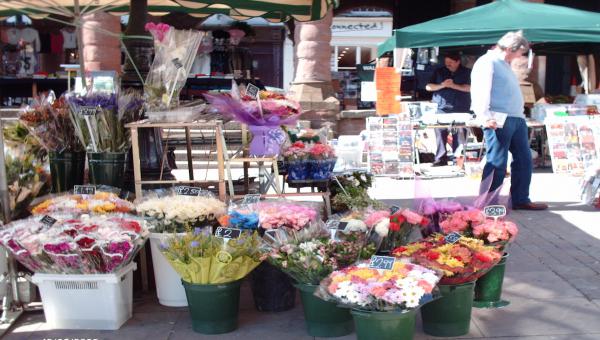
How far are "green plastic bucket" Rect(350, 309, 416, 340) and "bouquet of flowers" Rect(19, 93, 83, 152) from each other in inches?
109

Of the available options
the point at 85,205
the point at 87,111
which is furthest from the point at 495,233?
the point at 87,111

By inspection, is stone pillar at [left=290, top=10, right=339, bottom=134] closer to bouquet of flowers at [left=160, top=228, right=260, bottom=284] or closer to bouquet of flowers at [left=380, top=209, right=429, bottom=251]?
bouquet of flowers at [left=380, top=209, right=429, bottom=251]

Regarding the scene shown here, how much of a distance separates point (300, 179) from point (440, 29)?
4.82m

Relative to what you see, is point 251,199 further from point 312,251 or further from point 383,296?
point 383,296

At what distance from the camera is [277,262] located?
3.77 m

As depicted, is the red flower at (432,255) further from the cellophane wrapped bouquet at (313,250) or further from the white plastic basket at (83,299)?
the white plastic basket at (83,299)

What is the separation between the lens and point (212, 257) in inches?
148

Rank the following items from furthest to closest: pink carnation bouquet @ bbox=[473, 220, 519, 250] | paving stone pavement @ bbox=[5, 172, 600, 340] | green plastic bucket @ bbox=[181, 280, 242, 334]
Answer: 1. pink carnation bouquet @ bbox=[473, 220, 519, 250]
2. paving stone pavement @ bbox=[5, 172, 600, 340]
3. green plastic bucket @ bbox=[181, 280, 242, 334]

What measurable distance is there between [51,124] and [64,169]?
1.13ft

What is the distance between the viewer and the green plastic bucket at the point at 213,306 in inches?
151

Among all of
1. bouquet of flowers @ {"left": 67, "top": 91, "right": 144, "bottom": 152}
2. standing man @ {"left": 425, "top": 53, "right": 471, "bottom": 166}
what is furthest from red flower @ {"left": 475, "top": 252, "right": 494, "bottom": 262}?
standing man @ {"left": 425, "top": 53, "right": 471, "bottom": 166}

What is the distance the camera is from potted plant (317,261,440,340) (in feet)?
10.7

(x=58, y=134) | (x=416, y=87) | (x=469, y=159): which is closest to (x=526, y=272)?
(x=58, y=134)

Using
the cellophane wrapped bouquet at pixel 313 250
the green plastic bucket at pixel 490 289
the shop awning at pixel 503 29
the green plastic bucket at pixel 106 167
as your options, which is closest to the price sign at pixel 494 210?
the green plastic bucket at pixel 490 289
